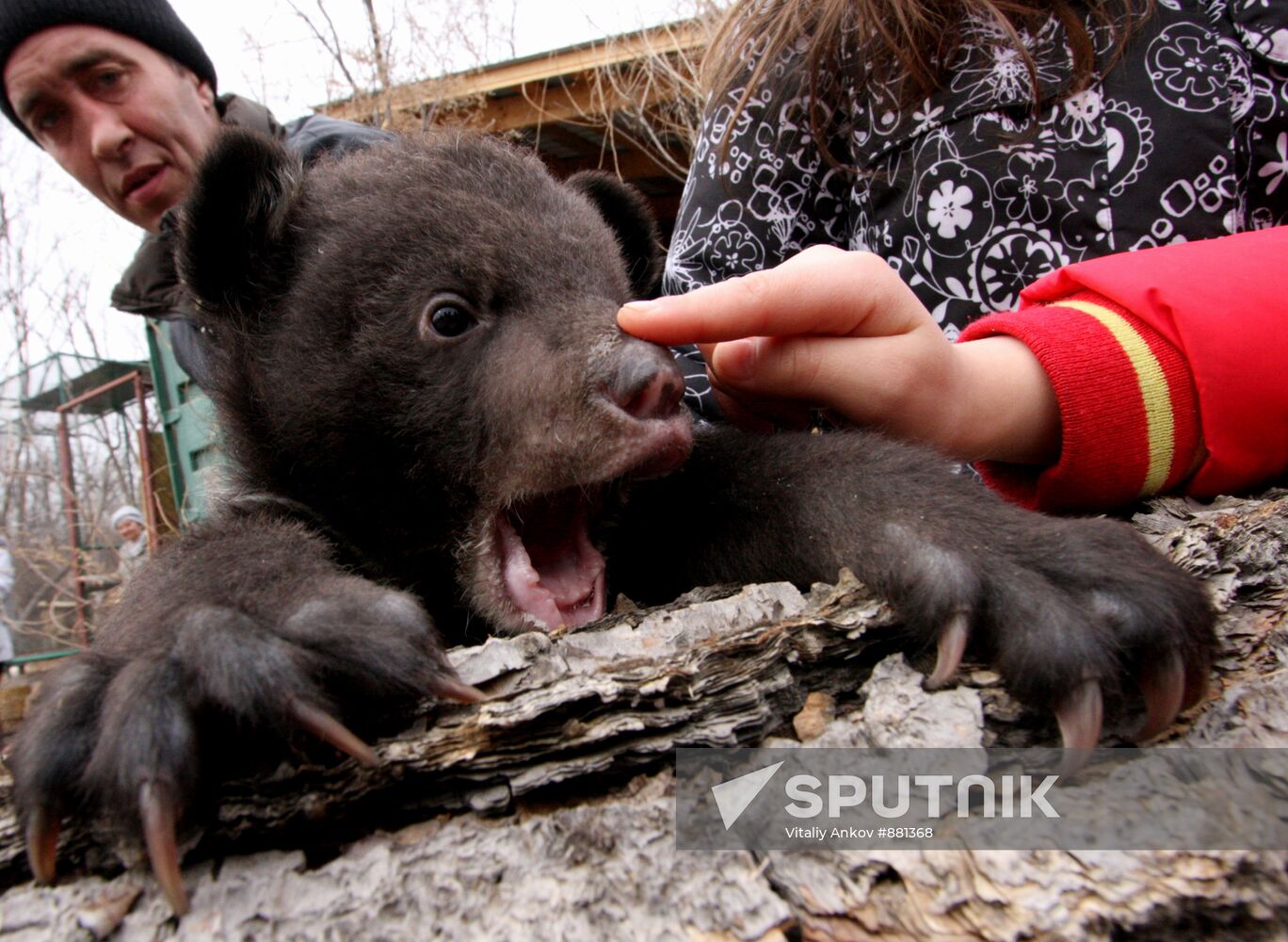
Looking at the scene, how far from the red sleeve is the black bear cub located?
0.44 meters

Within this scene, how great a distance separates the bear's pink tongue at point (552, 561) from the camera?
170cm

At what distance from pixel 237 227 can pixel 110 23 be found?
2879mm

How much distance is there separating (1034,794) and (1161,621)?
0.31 meters

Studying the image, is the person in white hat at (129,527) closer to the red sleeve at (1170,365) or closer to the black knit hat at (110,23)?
the black knit hat at (110,23)

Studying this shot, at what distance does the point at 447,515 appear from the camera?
1.75m

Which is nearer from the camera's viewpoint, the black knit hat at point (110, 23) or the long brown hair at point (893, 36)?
the long brown hair at point (893, 36)

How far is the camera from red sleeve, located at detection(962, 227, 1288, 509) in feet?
5.49

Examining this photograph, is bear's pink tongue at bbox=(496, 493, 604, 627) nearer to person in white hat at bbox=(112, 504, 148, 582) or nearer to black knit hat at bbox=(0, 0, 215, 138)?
black knit hat at bbox=(0, 0, 215, 138)

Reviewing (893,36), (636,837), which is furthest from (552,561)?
(893,36)

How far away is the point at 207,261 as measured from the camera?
1918 mm

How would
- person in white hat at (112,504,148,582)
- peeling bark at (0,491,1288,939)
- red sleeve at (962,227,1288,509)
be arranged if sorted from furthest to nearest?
person in white hat at (112,504,148,582), red sleeve at (962,227,1288,509), peeling bark at (0,491,1288,939)

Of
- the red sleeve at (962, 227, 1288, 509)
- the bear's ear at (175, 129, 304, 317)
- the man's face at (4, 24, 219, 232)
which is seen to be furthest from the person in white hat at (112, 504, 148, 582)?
the red sleeve at (962, 227, 1288, 509)

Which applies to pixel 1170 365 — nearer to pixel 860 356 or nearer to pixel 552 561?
pixel 860 356

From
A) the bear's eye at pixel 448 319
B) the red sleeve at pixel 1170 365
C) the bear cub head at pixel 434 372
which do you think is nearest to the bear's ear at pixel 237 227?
the bear cub head at pixel 434 372
